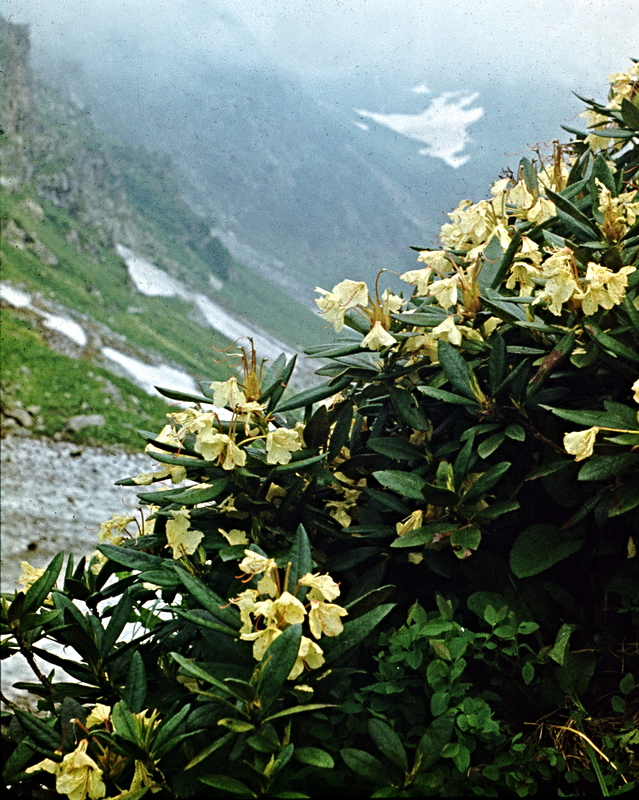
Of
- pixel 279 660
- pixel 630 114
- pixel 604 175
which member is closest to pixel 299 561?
pixel 279 660

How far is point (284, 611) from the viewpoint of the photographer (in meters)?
0.61

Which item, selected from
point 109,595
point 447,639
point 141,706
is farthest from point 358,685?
point 109,595

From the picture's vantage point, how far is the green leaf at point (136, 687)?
720mm

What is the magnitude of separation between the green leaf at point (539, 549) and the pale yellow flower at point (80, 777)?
0.46 metres

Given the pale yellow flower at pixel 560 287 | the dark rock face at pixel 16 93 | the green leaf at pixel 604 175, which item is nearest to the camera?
the pale yellow flower at pixel 560 287

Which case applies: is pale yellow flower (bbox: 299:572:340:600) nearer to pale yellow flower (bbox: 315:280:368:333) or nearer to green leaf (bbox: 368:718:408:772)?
green leaf (bbox: 368:718:408:772)

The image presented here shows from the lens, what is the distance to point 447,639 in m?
0.74

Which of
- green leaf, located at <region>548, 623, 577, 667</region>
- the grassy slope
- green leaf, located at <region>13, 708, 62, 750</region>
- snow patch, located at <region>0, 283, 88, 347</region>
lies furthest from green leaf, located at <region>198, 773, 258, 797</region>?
snow patch, located at <region>0, 283, 88, 347</region>

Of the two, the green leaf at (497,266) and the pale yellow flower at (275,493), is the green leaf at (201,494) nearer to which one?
the pale yellow flower at (275,493)

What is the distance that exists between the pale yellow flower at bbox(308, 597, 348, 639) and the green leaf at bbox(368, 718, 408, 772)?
0.11 metres

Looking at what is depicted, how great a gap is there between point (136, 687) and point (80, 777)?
10 cm

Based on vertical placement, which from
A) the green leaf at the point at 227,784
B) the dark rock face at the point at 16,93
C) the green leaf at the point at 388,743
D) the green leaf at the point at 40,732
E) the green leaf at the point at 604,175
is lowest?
the green leaf at the point at 40,732

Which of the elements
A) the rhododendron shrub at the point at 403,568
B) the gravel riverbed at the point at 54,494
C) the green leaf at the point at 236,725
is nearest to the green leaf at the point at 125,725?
the rhododendron shrub at the point at 403,568

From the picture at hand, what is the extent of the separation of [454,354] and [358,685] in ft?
1.24
